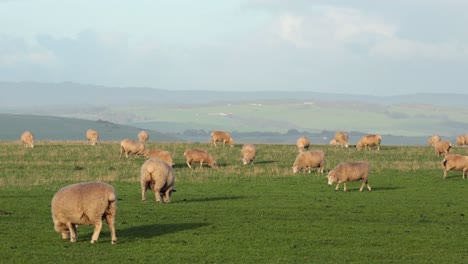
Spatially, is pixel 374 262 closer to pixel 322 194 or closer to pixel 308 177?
pixel 322 194

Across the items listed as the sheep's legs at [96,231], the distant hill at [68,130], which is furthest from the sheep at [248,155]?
the distant hill at [68,130]

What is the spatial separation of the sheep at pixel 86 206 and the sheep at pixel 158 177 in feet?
23.7

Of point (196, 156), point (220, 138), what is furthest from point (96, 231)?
point (220, 138)

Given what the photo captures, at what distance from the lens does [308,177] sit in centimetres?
3684

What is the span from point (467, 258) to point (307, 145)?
1470 inches

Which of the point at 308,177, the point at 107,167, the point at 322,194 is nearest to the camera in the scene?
the point at 322,194

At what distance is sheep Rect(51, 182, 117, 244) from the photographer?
1811 cm

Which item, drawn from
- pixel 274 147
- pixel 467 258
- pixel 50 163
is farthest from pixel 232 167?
pixel 467 258

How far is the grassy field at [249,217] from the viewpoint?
1767cm

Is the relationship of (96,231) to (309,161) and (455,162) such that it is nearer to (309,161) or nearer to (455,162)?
(309,161)

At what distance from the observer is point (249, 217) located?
23234 mm

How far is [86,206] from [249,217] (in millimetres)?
6352

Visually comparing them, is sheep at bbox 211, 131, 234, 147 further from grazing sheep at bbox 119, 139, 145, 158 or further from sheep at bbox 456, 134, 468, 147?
sheep at bbox 456, 134, 468, 147

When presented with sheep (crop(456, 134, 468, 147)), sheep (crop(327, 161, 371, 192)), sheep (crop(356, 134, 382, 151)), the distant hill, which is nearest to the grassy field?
sheep (crop(327, 161, 371, 192))
